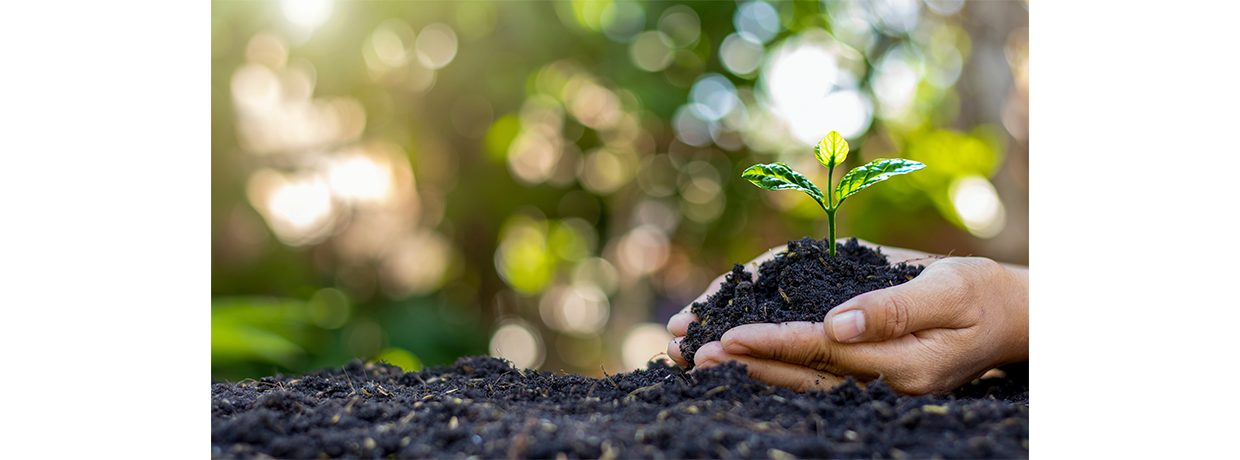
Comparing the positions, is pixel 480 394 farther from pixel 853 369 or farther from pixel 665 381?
pixel 853 369

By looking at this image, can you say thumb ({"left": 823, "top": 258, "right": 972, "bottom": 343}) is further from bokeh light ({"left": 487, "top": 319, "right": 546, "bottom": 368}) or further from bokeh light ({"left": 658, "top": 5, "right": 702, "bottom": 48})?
bokeh light ({"left": 487, "top": 319, "right": 546, "bottom": 368})

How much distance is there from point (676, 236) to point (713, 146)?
0.49 metres

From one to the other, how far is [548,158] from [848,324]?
214 centimetres

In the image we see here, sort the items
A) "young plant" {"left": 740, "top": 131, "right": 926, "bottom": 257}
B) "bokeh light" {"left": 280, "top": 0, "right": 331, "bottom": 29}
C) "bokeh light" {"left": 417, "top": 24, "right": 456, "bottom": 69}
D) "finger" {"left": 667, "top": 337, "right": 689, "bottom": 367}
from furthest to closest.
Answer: "bokeh light" {"left": 417, "top": 24, "right": 456, "bottom": 69} < "bokeh light" {"left": 280, "top": 0, "right": 331, "bottom": 29} < "finger" {"left": 667, "top": 337, "right": 689, "bottom": 367} < "young plant" {"left": 740, "top": 131, "right": 926, "bottom": 257}

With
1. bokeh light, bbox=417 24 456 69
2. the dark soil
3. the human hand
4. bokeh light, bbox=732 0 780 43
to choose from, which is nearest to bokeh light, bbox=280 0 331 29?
bokeh light, bbox=417 24 456 69

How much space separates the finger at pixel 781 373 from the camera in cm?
97

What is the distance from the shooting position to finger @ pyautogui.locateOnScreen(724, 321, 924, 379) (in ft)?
3.06

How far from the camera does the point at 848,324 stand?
89 centimetres

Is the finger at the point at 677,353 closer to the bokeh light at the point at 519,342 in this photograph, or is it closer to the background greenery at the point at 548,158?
the background greenery at the point at 548,158

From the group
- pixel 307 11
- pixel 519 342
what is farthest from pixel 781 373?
pixel 307 11

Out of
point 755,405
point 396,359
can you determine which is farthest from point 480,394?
point 396,359

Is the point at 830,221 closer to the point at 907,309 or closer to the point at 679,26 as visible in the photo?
the point at 907,309

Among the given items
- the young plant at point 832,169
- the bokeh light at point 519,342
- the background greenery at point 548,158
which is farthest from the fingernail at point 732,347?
the bokeh light at point 519,342

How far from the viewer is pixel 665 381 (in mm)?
985
